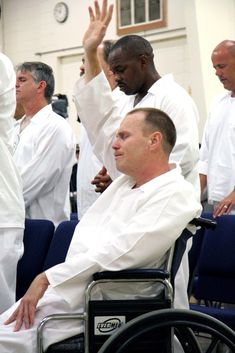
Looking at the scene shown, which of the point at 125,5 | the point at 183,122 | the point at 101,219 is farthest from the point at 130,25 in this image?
the point at 101,219

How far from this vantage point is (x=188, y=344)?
7.64 ft

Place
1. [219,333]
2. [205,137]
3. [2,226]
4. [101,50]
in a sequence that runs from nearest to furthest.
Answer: [219,333] → [2,226] → [101,50] → [205,137]

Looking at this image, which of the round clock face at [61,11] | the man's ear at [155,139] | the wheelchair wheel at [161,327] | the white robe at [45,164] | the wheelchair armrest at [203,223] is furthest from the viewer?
the round clock face at [61,11]

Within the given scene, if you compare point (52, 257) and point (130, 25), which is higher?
point (130, 25)

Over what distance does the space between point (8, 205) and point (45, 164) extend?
30.4 inches

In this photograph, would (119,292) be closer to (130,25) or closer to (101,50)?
(101,50)

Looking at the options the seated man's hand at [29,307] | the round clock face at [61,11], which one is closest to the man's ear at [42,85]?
the seated man's hand at [29,307]

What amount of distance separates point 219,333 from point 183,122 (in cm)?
122

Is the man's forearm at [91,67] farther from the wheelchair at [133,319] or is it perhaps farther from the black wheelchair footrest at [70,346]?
the black wheelchair footrest at [70,346]

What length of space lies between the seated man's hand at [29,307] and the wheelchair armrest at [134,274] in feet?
0.68

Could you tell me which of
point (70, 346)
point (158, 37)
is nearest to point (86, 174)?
point (70, 346)

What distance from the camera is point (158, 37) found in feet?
25.8

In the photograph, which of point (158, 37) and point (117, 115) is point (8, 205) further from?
point (158, 37)

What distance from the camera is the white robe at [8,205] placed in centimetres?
294
